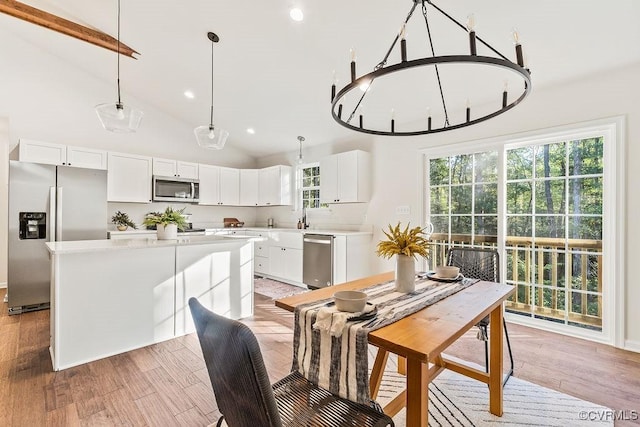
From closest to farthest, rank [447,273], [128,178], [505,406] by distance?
[505,406]
[447,273]
[128,178]

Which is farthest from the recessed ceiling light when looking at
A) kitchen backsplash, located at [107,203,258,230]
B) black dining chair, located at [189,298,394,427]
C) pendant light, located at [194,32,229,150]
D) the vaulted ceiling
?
kitchen backsplash, located at [107,203,258,230]

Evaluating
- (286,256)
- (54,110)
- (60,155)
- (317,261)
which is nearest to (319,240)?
(317,261)

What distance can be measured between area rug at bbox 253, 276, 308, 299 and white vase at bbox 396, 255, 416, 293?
2934mm

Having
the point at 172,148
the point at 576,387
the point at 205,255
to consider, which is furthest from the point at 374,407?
the point at 172,148

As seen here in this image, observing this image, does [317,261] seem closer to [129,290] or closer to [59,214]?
→ [129,290]

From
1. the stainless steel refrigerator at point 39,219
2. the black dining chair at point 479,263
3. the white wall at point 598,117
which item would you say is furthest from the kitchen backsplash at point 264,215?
the black dining chair at point 479,263

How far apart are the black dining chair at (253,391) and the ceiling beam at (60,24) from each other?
4.43 meters

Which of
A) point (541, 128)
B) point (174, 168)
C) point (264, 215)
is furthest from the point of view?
point (264, 215)

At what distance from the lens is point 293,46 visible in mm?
3207

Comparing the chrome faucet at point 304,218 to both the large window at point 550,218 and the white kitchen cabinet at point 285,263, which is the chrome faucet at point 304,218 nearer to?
the white kitchen cabinet at point 285,263

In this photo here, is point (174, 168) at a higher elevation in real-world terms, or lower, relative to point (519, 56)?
higher

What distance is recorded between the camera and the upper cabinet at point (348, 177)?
4.59 meters

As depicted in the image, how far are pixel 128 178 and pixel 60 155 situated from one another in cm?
87

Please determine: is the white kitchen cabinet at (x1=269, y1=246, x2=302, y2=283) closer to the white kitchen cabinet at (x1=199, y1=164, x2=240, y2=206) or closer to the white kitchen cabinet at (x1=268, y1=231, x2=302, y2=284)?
the white kitchen cabinet at (x1=268, y1=231, x2=302, y2=284)
